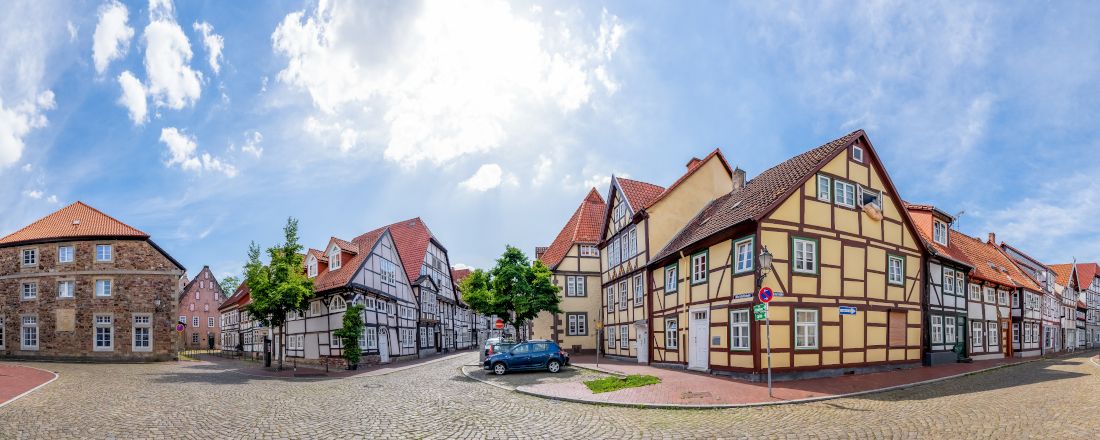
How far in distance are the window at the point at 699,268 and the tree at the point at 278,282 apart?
19308 mm

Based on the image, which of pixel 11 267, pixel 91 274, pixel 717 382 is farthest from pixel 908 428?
pixel 11 267

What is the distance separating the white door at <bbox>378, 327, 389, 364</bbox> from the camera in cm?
3709

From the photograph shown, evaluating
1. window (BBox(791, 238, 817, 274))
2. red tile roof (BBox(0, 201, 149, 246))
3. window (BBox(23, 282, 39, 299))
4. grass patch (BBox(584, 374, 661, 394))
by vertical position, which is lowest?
grass patch (BBox(584, 374, 661, 394))

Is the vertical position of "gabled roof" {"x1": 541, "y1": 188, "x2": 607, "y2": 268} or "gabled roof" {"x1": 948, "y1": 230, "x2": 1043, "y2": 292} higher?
"gabled roof" {"x1": 541, "y1": 188, "x2": 607, "y2": 268}

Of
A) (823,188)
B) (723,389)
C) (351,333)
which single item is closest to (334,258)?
(351,333)

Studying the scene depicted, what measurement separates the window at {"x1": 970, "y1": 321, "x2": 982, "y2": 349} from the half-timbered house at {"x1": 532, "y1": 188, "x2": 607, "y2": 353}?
20335mm

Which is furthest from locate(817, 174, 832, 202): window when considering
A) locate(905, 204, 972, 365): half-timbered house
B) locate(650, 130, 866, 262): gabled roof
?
locate(905, 204, 972, 365): half-timbered house

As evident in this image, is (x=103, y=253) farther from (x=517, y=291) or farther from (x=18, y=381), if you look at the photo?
(x=517, y=291)

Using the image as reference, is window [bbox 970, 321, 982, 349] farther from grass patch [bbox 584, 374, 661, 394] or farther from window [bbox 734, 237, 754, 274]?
grass patch [bbox 584, 374, 661, 394]

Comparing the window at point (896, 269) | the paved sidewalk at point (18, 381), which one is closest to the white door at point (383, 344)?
the paved sidewalk at point (18, 381)

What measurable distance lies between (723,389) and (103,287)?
121 ft

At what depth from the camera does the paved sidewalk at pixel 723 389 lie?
15.5 m

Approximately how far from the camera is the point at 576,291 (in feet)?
135

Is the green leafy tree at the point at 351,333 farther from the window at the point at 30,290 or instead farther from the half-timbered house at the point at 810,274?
the window at the point at 30,290
